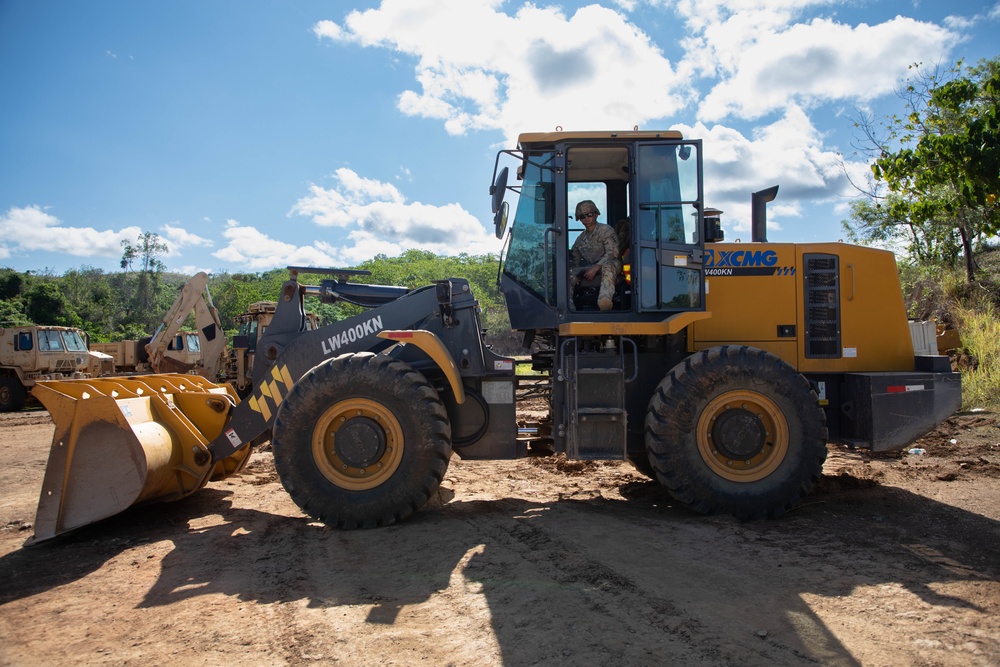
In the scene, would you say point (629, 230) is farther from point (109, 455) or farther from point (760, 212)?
point (109, 455)

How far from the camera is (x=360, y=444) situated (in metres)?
5.59

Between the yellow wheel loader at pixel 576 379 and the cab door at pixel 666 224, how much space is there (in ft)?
0.06

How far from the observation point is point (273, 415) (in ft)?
19.8

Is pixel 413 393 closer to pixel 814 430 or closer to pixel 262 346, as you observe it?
pixel 262 346

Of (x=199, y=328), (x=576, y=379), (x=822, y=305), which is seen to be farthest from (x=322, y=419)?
(x=199, y=328)

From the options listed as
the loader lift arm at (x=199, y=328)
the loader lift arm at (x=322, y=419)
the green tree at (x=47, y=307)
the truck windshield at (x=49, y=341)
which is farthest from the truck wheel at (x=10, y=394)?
the green tree at (x=47, y=307)

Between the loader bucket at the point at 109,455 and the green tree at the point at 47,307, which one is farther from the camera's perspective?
the green tree at the point at 47,307

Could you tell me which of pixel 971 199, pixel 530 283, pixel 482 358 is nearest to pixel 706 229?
pixel 530 283

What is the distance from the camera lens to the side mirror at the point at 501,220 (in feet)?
20.9

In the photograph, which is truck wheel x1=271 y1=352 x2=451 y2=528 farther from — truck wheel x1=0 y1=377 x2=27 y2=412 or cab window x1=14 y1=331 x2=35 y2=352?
truck wheel x1=0 y1=377 x2=27 y2=412

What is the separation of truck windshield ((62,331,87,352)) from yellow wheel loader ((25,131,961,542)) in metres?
16.9

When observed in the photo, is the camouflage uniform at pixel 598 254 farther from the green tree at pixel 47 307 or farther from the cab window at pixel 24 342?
the green tree at pixel 47 307

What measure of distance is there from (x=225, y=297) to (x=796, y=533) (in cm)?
4761

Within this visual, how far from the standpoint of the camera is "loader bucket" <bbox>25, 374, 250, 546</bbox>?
17.5 feet
